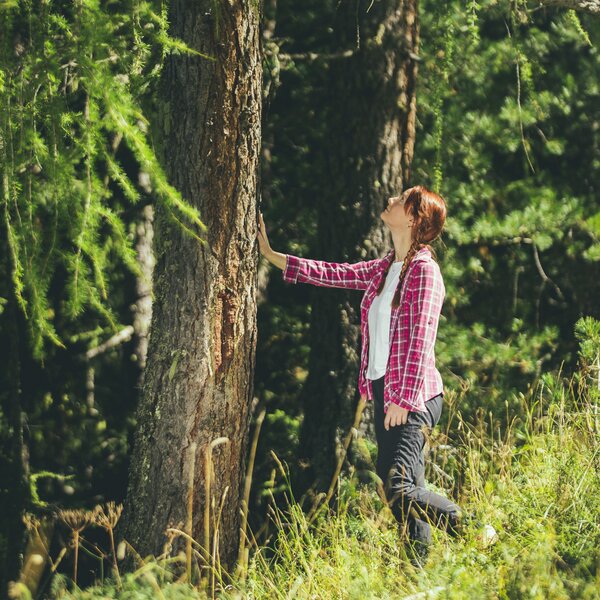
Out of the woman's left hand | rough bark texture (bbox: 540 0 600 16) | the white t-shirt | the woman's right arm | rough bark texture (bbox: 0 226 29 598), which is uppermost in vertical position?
rough bark texture (bbox: 540 0 600 16)

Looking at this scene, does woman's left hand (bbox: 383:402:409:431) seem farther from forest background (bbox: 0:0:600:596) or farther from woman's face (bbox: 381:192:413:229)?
forest background (bbox: 0:0:600:596)

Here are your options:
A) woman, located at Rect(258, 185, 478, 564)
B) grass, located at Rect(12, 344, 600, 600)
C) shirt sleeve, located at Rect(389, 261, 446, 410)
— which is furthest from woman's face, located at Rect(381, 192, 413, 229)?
grass, located at Rect(12, 344, 600, 600)

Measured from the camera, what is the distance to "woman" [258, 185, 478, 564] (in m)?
3.92

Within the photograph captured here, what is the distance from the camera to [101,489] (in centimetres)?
661

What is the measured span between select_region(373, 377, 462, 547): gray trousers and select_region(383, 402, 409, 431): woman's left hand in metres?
0.06

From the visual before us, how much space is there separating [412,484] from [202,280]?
4.22 feet

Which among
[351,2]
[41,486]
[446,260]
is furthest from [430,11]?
[41,486]

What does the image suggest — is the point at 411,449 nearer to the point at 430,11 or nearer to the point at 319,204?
the point at 319,204

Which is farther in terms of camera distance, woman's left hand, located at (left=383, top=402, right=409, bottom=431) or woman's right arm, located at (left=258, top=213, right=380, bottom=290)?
woman's right arm, located at (left=258, top=213, right=380, bottom=290)

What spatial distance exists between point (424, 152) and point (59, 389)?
3.27 meters

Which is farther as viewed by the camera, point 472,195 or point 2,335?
point 472,195

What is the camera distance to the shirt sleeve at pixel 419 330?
391 cm

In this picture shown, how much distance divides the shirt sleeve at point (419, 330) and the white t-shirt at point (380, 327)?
0.21m

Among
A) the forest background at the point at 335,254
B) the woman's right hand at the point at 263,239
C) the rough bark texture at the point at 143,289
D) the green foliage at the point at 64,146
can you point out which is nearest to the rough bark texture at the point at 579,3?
the forest background at the point at 335,254
